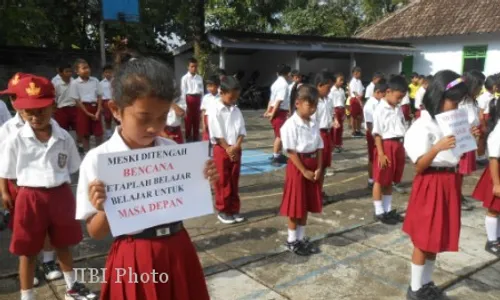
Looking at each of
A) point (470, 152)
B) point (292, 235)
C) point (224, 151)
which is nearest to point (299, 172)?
point (292, 235)

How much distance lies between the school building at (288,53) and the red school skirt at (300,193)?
1099 cm

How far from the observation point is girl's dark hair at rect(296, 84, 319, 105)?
3600mm

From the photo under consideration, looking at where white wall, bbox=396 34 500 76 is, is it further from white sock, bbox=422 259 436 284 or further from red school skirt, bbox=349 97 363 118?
white sock, bbox=422 259 436 284

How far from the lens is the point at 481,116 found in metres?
6.16

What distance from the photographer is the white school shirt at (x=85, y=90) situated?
22.2ft

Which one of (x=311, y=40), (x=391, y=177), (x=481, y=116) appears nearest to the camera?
(x=391, y=177)

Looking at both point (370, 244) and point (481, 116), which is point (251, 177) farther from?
point (481, 116)

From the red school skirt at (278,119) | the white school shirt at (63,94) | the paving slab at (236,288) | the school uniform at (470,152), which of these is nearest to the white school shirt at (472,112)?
the school uniform at (470,152)

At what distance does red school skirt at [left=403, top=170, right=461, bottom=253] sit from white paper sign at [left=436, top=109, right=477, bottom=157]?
19 centimetres

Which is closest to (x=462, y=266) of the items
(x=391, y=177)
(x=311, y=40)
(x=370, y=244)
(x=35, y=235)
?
(x=370, y=244)

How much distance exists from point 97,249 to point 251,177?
118 inches

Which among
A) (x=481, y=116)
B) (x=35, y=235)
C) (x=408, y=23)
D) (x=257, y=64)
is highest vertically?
(x=408, y=23)

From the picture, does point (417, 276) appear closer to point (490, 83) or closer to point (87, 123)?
point (490, 83)

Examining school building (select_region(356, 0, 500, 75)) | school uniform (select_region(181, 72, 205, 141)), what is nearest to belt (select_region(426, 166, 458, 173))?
school uniform (select_region(181, 72, 205, 141))
